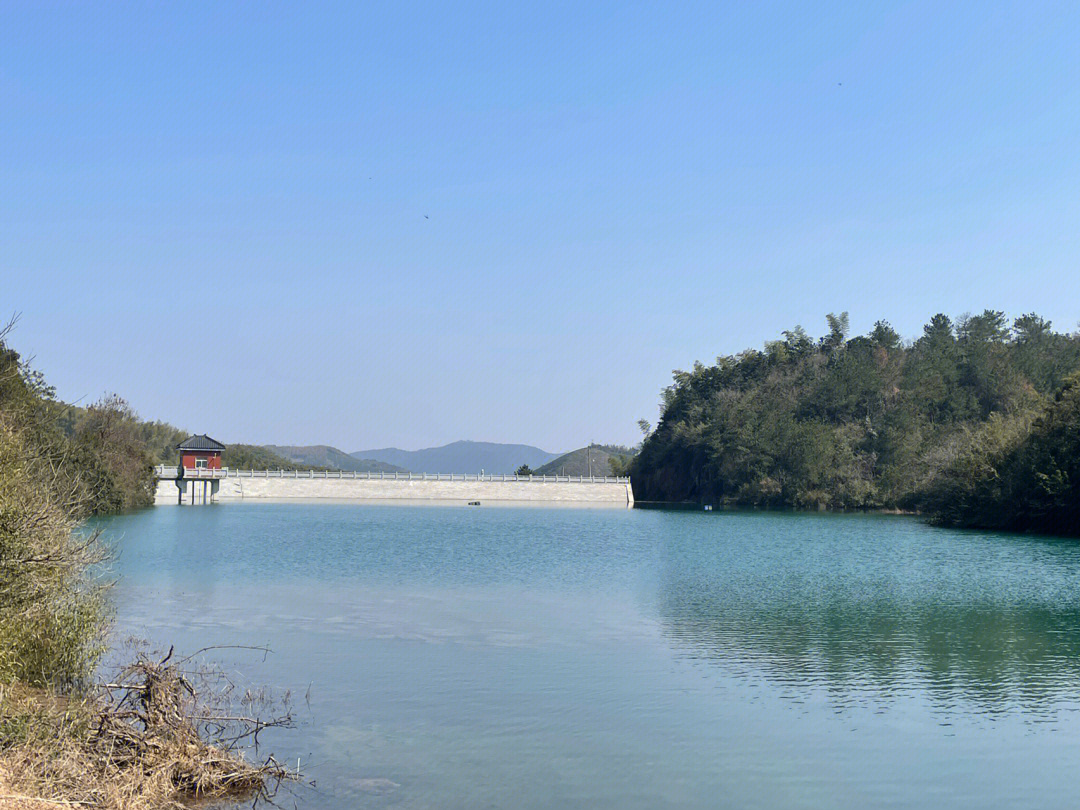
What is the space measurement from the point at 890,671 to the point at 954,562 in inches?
792

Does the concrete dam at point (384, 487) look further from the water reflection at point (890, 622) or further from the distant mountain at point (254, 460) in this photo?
the water reflection at point (890, 622)

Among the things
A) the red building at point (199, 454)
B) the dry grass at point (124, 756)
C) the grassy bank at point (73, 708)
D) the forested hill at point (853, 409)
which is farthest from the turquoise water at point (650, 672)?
the red building at point (199, 454)

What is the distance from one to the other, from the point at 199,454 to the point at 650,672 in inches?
3179

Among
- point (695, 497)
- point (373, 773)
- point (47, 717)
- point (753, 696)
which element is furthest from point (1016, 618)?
point (695, 497)

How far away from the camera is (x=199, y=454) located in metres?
90.7

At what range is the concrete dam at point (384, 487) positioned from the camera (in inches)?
3568

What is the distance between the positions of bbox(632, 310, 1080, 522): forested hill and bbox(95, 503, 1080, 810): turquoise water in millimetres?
42927

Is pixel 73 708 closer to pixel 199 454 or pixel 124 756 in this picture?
pixel 124 756

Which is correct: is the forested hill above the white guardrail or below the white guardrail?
above

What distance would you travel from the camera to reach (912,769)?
38.0ft

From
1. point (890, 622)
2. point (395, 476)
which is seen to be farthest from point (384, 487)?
point (890, 622)

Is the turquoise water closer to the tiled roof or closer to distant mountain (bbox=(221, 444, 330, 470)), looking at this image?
the tiled roof

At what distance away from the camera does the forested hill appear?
81562mm

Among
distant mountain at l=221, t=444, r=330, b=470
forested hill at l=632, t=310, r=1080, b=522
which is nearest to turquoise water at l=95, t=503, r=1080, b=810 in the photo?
forested hill at l=632, t=310, r=1080, b=522
